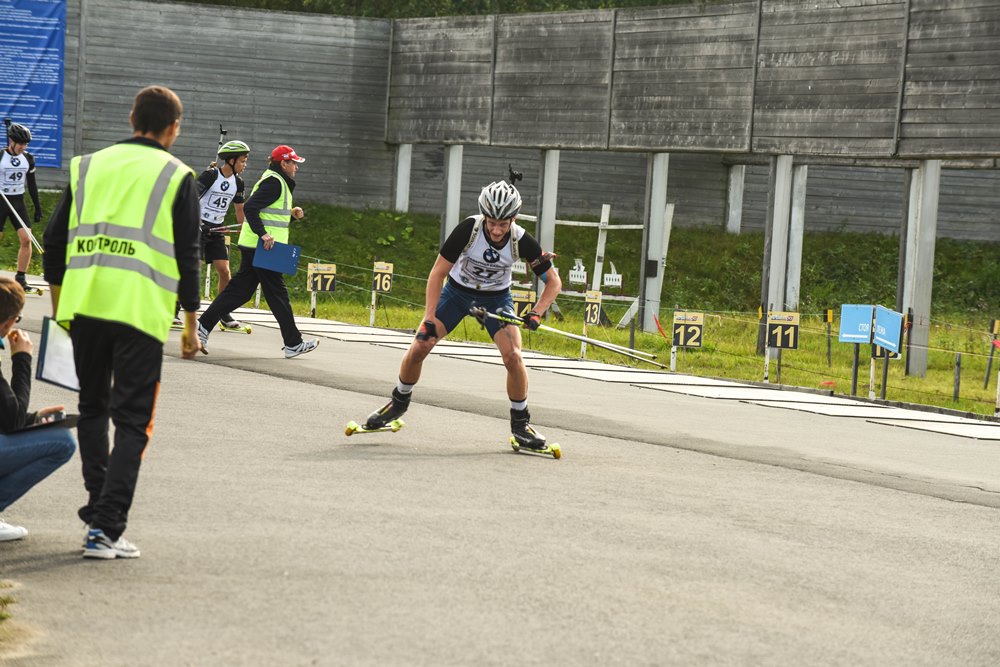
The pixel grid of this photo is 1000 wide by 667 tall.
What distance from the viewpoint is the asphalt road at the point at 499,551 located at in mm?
5590

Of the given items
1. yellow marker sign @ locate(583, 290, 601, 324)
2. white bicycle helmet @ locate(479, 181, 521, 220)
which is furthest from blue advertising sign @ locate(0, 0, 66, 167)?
white bicycle helmet @ locate(479, 181, 521, 220)

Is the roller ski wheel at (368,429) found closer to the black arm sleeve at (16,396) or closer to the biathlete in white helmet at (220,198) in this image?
the black arm sleeve at (16,396)

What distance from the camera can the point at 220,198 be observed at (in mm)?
17016

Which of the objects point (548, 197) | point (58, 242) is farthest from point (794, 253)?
point (58, 242)

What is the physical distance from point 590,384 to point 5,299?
414 inches

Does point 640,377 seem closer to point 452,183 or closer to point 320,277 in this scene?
point 320,277

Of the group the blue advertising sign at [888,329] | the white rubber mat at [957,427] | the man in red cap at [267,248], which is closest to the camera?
the white rubber mat at [957,427]

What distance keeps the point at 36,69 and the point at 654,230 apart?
13334 mm

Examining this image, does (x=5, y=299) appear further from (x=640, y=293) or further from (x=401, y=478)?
(x=640, y=293)

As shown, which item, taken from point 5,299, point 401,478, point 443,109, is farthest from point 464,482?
point 443,109

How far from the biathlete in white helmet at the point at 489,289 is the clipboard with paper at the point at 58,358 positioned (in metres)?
4.08

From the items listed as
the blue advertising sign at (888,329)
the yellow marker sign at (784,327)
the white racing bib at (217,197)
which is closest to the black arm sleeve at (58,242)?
the white racing bib at (217,197)

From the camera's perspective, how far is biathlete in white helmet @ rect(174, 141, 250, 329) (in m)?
16.8

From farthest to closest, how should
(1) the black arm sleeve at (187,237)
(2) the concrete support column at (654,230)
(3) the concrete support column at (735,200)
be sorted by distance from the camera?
(3) the concrete support column at (735,200), (2) the concrete support column at (654,230), (1) the black arm sleeve at (187,237)
